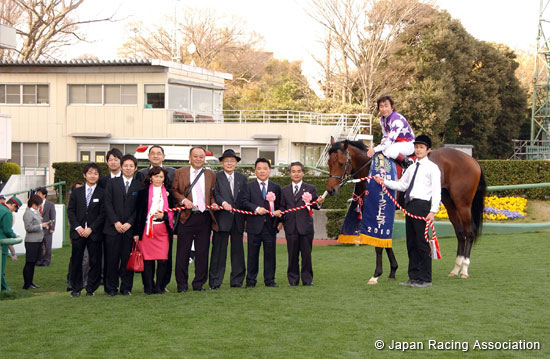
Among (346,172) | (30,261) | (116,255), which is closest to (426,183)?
(346,172)

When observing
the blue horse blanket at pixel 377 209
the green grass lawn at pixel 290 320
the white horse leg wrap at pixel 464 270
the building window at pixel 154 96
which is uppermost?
the building window at pixel 154 96

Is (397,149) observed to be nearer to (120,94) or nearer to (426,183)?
(426,183)

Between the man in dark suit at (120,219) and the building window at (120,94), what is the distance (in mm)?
22938

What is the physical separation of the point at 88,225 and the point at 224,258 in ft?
5.58

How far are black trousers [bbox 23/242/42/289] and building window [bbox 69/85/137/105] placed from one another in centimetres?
1955

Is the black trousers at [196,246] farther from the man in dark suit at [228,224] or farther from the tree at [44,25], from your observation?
the tree at [44,25]

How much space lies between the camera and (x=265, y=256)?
8938 millimetres

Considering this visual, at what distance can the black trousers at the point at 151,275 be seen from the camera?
27.6 ft

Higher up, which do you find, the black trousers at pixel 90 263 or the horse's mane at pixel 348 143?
the horse's mane at pixel 348 143

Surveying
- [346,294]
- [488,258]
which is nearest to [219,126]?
[488,258]

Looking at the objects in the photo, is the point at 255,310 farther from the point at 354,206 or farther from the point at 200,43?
the point at 200,43

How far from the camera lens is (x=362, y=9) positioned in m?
37.9

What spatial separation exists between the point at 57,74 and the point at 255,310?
26152mm

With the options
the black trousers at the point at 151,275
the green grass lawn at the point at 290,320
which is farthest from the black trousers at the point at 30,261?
the black trousers at the point at 151,275
